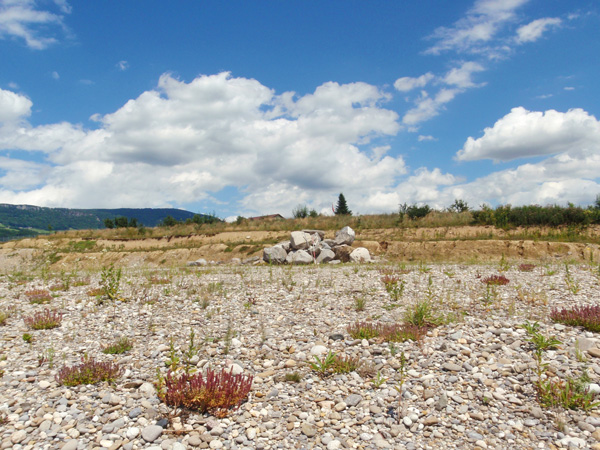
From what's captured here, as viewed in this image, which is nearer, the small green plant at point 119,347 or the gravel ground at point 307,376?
the gravel ground at point 307,376

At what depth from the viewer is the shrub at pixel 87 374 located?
5879 mm

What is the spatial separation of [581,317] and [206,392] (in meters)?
7.44

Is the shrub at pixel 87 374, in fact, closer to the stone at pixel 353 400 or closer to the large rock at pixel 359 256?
the stone at pixel 353 400

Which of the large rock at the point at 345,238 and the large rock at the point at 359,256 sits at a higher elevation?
the large rock at the point at 345,238

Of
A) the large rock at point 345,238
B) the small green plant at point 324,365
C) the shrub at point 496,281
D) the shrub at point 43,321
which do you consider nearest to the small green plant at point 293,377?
the small green plant at point 324,365

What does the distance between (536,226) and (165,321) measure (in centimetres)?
3126

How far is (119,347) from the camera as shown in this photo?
23.4 ft

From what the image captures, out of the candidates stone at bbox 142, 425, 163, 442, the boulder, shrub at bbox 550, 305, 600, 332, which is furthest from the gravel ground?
the boulder

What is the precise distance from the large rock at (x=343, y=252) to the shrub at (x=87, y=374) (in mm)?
20946

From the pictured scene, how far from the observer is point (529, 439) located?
4.35 meters

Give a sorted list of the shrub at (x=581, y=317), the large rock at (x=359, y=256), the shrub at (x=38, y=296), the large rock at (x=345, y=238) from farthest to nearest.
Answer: the large rock at (x=345, y=238) → the large rock at (x=359, y=256) → the shrub at (x=38, y=296) → the shrub at (x=581, y=317)

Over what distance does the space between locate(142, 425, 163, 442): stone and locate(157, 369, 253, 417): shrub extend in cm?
47

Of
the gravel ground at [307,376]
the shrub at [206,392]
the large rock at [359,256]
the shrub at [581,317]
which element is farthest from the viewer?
the large rock at [359,256]

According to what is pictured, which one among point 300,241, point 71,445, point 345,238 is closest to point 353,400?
point 71,445
